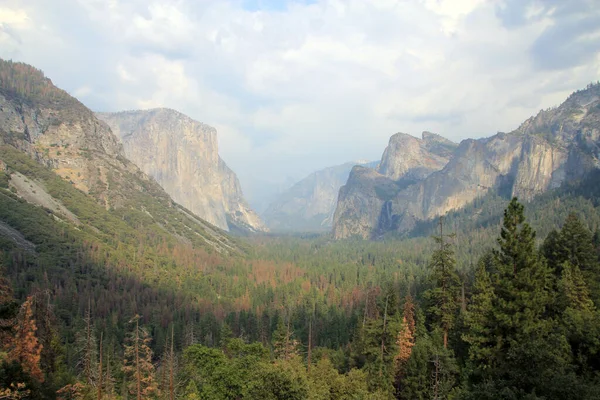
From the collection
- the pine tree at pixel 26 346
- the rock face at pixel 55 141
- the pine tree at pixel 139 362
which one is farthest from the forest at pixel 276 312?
the rock face at pixel 55 141

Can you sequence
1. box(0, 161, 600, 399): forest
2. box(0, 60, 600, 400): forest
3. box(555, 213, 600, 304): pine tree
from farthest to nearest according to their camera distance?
box(555, 213, 600, 304): pine tree < box(0, 60, 600, 400): forest < box(0, 161, 600, 399): forest

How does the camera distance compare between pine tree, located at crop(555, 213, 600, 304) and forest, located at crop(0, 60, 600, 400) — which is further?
pine tree, located at crop(555, 213, 600, 304)

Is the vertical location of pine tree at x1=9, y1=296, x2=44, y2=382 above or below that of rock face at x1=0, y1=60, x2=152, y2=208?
below

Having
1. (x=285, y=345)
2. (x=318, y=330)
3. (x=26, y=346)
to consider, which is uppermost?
(x=26, y=346)

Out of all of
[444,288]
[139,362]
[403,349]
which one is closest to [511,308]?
[444,288]

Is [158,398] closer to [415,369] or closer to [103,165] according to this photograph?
[415,369]

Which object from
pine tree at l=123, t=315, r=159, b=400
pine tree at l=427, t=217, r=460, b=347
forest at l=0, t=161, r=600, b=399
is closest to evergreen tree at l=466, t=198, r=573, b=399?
forest at l=0, t=161, r=600, b=399

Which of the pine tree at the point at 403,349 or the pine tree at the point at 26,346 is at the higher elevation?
the pine tree at the point at 26,346

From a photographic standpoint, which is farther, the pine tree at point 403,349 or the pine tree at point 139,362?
the pine tree at point 403,349

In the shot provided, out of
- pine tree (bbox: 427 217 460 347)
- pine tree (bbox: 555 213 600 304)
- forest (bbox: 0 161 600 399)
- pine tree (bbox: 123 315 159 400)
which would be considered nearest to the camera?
forest (bbox: 0 161 600 399)

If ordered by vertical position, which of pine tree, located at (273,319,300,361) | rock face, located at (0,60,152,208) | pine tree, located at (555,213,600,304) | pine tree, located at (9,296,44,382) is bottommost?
pine tree, located at (273,319,300,361)

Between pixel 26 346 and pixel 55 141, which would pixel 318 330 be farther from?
pixel 55 141

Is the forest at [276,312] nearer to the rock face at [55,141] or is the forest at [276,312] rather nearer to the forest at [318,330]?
the forest at [318,330]

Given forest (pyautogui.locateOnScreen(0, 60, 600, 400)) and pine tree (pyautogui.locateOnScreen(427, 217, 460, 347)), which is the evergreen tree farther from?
pine tree (pyautogui.locateOnScreen(427, 217, 460, 347))
